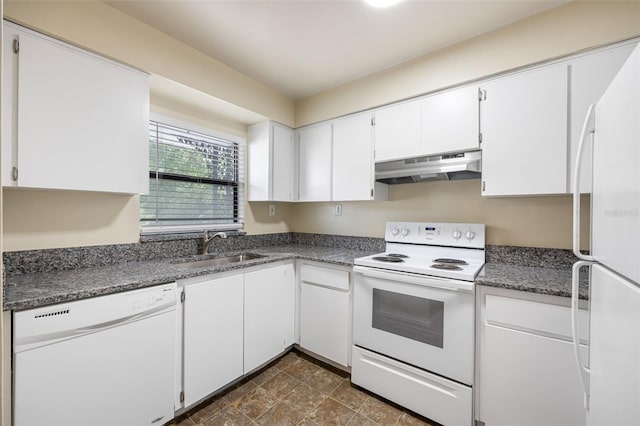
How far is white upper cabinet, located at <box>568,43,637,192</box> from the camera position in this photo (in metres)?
1.48

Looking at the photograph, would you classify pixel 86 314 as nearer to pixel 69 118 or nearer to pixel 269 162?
pixel 69 118

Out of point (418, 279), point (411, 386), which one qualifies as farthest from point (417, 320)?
point (411, 386)

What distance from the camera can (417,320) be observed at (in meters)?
1.77

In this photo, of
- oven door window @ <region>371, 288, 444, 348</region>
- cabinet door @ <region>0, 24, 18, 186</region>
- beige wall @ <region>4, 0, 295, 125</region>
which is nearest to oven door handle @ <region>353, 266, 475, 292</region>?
oven door window @ <region>371, 288, 444, 348</region>

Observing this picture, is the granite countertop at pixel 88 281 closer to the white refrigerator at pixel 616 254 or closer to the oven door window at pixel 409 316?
the oven door window at pixel 409 316

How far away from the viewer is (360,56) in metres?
2.15

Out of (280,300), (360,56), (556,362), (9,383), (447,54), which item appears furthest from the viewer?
(280,300)

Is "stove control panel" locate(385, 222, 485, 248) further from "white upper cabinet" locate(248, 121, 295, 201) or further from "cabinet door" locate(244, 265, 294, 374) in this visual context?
"white upper cabinet" locate(248, 121, 295, 201)

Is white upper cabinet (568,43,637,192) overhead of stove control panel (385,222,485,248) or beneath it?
overhead

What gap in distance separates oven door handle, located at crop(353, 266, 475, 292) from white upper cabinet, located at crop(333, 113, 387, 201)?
0.69 metres

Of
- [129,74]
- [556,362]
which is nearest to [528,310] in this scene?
[556,362]

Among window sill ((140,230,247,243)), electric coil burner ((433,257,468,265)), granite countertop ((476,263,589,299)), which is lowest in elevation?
granite countertop ((476,263,589,299))

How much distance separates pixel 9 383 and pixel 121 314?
16.1 inches

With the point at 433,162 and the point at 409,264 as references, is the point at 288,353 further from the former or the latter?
the point at 433,162
